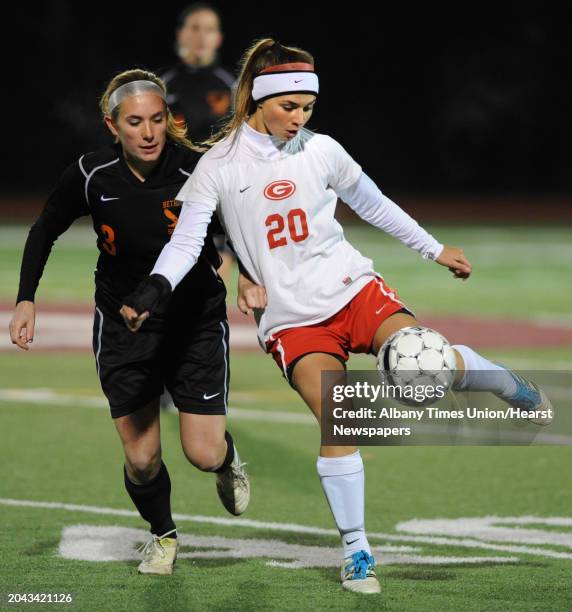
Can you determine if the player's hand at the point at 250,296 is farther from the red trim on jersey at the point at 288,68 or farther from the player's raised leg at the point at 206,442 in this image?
the red trim on jersey at the point at 288,68

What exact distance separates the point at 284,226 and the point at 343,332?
1.78 ft

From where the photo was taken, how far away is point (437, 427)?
9.95m

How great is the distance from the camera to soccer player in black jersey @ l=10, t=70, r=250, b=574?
584cm

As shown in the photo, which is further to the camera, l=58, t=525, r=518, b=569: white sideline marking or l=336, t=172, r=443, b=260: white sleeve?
l=58, t=525, r=518, b=569: white sideline marking

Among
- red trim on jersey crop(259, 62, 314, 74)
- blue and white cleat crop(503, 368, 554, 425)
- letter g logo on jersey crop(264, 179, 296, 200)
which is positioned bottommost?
blue and white cleat crop(503, 368, 554, 425)

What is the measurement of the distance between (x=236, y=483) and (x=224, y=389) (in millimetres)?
544

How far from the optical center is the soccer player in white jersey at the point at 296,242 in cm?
561

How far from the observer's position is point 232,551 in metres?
6.37

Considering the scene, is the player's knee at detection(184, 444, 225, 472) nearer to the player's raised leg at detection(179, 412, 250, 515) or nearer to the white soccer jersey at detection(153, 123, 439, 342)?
the player's raised leg at detection(179, 412, 250, 515)

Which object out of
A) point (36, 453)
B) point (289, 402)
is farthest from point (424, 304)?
point (36, 453)

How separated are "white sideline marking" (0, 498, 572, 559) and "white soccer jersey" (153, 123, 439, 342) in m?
1.45

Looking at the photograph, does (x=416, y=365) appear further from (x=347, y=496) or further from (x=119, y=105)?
(x=119, y=105)

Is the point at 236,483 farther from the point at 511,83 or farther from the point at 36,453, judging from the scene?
the point at 511,83

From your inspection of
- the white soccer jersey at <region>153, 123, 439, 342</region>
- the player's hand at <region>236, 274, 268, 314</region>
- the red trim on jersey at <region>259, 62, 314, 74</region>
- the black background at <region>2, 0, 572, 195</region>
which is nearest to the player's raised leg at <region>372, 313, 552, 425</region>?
the white soccer jersey at <region>153, 123, 439, 342</region>
